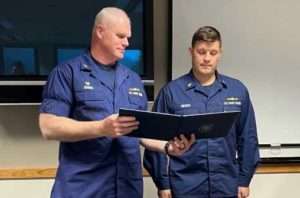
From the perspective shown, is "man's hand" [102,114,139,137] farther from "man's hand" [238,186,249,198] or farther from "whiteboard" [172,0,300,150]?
"whiteboard" [172,0,300,150]

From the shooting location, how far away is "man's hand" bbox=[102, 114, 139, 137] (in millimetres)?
1479

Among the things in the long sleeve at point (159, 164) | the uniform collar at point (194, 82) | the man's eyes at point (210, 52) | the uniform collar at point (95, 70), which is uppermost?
the man's eyes at point (210, 52)

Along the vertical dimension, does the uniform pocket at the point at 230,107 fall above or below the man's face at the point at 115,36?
below

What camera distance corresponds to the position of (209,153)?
2.13 meters

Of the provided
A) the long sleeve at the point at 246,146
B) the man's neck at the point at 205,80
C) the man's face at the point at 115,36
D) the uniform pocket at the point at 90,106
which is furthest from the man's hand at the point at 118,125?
the long sleeve at the point at 246,146

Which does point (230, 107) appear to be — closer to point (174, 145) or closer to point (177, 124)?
point (174, 145)

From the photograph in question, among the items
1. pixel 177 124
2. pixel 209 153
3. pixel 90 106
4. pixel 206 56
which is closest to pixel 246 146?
pixel 209 153

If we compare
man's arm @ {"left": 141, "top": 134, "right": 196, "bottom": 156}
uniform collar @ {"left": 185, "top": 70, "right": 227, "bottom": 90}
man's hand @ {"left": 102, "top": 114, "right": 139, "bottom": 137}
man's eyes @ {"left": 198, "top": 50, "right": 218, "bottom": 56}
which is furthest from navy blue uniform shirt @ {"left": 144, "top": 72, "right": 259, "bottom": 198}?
man's hand @ {"left": 102, "top": 114, "right": 139, "bottom": 137}

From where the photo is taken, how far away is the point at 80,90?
1.75 m

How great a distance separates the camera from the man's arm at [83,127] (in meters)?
1.49

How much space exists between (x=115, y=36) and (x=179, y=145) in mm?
515

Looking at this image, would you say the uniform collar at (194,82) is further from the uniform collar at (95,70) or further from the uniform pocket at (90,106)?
the uniform pocket at (90,106)

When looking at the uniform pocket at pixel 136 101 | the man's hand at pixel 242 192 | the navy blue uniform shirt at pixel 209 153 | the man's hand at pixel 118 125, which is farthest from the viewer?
the man's hand at pixel 242 192

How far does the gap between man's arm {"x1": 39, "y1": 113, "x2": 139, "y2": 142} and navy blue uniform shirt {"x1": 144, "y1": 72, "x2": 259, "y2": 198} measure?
26.5 inches
